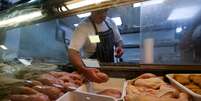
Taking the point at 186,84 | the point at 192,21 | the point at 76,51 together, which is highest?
the point at 192,21

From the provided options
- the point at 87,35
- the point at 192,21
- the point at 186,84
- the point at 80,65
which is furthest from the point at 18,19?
the point at 192,21

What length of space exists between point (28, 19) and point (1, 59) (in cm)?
31

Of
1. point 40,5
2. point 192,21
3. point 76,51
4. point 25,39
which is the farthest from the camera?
point 25,39

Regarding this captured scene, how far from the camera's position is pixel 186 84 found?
1.13m

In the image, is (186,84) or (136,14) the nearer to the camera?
(186,84)

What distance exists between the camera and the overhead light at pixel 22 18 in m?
1.34

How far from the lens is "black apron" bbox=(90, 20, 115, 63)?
2.10 m

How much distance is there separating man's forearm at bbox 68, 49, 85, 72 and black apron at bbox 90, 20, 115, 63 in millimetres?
274

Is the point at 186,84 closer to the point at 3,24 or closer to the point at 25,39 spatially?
the point at 3,24

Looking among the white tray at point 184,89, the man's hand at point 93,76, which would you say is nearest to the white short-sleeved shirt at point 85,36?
the man's hand at point 93,76

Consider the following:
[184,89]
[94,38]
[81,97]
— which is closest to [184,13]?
[94,38]

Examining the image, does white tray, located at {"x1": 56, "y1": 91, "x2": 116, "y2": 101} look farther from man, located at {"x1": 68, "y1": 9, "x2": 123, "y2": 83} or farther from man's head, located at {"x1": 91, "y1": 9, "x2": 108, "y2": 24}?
man's head, located at {"x1": 91, "y1": 9, "x2": 108, "y2": 24}

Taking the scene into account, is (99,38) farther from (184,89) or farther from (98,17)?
(184,89)

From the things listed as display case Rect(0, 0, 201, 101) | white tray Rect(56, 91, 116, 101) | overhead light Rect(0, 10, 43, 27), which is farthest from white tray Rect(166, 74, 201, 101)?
overhead light Rect(0, 10, 43, 27)
